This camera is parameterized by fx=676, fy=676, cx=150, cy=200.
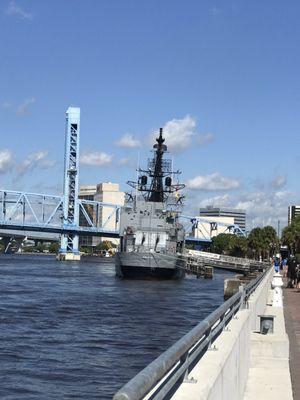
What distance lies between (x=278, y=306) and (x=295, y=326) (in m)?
0.80

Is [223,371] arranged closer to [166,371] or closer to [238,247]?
[166,371]

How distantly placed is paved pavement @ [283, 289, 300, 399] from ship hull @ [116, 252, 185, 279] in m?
39.3

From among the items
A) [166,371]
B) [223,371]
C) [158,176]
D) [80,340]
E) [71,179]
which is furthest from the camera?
[71,179]

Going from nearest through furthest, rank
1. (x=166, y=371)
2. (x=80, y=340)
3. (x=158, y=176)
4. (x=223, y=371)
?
(x=166, y=371)
(x=223, y=371)
(x=80, y=340)
(x=158, y=176)

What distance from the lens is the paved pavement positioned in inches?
454

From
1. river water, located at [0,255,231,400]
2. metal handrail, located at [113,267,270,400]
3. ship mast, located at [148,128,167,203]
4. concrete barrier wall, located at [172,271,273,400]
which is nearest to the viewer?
metal handrail, located at [113,267,270,400]

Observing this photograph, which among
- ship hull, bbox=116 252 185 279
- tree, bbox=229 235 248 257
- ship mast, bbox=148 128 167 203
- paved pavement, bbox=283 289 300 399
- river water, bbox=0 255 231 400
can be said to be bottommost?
river water, bbox=0 255 231 400

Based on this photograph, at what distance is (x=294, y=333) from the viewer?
727 inches

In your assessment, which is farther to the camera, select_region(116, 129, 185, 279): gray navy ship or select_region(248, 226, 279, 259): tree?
select_region(248, 226, 279, 259): tree

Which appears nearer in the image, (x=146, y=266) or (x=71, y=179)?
(x=146, y=266)

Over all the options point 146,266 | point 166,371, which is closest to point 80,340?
point 166,371

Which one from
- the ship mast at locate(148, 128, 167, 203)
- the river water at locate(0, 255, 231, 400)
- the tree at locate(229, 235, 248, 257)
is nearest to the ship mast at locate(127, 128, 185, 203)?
the ship mast at locate(148, 128, 167, 203)

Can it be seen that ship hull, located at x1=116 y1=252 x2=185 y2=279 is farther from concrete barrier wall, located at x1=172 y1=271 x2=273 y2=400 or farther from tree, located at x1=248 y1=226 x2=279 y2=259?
tree, located at x1=248 y1=226 x2=279 y2=259

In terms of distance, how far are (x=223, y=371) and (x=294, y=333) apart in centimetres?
1198
